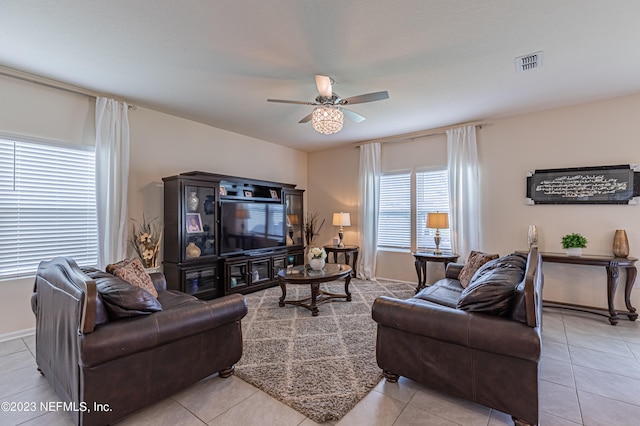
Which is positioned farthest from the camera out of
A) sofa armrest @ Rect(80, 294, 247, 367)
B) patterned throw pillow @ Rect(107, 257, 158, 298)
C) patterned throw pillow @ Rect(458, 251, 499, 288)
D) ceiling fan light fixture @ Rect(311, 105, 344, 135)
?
patterned throw pillow @ Rect(458, 251, 499, 288)

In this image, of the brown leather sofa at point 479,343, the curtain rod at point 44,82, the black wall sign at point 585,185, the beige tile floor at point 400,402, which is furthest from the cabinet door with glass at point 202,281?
the black wall sign at point 585,185

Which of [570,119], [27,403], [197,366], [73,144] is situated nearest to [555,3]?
[570,119]

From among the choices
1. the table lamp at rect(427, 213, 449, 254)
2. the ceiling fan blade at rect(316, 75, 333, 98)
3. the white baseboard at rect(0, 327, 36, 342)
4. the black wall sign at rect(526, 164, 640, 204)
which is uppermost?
the ceiling fan blade at rect(316, 75, 333, 98)

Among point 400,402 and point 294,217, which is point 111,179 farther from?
point 400,402

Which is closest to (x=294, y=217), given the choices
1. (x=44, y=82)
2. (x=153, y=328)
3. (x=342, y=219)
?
(x=342, y=219)

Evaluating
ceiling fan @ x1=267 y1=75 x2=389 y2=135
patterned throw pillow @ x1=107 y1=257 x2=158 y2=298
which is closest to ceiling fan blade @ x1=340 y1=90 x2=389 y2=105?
ceiling fan @ x1=267 y1=75 x2=389 y2=135

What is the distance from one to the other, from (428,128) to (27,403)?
5609 mm

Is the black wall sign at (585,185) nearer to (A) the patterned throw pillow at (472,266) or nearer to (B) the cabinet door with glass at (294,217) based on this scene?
(A) the patterned throw pillow at (472,266)

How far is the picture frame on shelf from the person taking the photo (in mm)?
3979

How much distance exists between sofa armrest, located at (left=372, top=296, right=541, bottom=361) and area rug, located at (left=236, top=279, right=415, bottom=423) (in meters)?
0.56

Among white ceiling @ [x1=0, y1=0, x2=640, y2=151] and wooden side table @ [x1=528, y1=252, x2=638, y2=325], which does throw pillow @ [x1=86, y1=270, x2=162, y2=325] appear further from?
wooden side table @ [x1=528, y1=252, x2=638, y2=325]

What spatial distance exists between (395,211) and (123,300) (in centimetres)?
459

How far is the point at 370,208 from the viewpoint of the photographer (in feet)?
18.2

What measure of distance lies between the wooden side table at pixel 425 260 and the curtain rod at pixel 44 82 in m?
5.00
